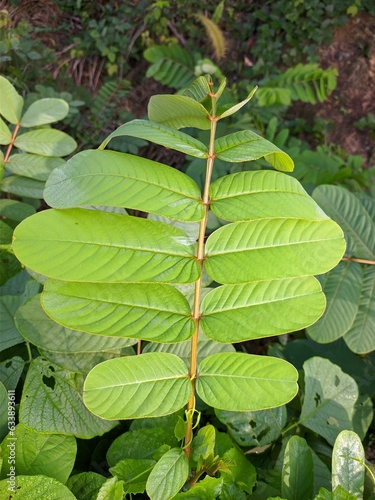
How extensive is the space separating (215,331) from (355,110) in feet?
10.5

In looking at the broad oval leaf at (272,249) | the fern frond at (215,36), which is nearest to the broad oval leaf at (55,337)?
the broad oval leaf at (272,249)

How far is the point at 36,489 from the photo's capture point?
2.63ft

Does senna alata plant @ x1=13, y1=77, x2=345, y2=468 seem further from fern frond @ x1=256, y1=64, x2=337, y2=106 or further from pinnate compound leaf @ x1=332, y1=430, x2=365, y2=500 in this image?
fern frond @ x1=256, y1=64, x2=337, y2=106

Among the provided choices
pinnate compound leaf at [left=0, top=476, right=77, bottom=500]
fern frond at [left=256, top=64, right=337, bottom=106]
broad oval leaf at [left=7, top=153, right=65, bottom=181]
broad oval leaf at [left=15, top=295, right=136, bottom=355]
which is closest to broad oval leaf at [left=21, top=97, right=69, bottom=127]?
broad oval leaf at [left=7, top=153, right=65, bottom=181]

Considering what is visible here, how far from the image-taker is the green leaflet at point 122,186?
2.43ft

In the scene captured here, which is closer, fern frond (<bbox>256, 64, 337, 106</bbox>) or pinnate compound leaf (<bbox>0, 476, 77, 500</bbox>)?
pinnate compound leaf (<bbox>0, 476, 77, 500</bbox>)

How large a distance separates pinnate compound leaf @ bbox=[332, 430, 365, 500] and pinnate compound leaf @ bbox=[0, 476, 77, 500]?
18.9 inches

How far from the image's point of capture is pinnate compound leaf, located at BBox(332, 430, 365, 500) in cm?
88

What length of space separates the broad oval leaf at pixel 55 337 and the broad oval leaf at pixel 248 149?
412mm

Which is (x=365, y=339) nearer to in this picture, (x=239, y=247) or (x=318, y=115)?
(x=239, y=247)

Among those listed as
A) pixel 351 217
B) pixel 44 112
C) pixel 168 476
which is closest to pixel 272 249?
pixel 168 476

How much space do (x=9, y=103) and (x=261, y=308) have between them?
108 centimetres

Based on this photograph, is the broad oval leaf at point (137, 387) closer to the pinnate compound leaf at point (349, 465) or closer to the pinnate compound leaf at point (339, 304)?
the pinnate compound leaf at point (349, 465)

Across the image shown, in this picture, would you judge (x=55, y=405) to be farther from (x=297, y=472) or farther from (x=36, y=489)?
(x=297, y=472)
